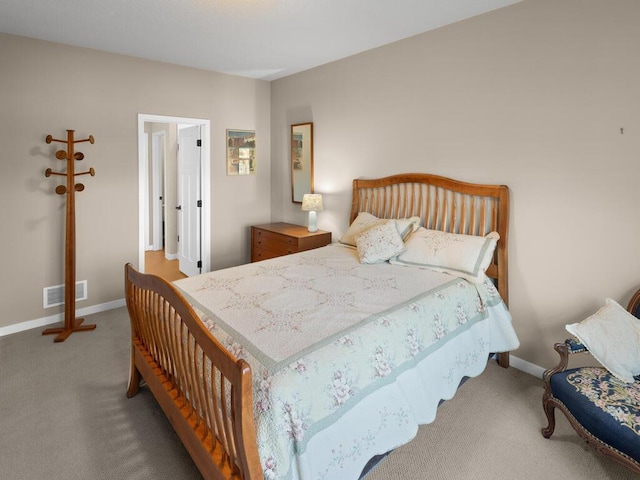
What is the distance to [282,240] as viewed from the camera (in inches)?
166

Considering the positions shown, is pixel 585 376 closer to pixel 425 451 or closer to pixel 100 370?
pixel 425 451

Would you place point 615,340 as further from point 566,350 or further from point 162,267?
point 162,267

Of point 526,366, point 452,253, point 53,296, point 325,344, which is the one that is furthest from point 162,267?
point 526,366

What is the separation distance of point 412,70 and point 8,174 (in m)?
3.67

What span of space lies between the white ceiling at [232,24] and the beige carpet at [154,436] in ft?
8.77

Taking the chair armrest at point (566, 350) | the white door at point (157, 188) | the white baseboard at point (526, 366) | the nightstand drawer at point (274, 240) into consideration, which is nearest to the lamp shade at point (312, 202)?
the nightstand drawer at point (274, 240)

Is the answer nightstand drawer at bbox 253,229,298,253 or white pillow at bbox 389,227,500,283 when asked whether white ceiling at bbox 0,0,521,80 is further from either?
nightstand drawer at bbox 253,229,298,253

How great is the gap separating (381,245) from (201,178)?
2652mm

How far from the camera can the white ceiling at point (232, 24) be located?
270 centimetres

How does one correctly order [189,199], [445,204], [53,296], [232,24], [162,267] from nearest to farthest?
[232,24] → [445,204] → [53,296] → [189,199] → [162,267]

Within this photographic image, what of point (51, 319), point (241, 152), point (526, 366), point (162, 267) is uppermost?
point (241, 152)

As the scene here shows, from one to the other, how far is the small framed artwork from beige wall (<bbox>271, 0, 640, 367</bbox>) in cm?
187

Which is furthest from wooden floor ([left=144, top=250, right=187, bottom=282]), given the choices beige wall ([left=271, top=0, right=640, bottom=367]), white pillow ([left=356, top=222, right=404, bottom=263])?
beige wall ([left=271, top=0, right=640, bottom=367])

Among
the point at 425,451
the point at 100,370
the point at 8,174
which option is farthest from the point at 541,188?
the point at 8,174
